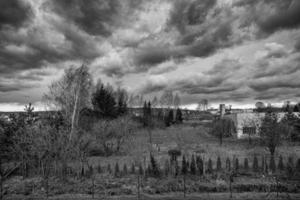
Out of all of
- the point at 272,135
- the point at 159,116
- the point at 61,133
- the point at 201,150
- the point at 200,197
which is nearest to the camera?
the point at 200,197

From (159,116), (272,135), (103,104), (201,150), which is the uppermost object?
(103,104)

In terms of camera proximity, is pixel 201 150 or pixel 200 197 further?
pixel 201 150

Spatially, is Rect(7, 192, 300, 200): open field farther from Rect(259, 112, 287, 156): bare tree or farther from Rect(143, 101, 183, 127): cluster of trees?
Rect(143, 101, 183, 127): cluster of trees

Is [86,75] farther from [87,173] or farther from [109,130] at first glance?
[87,173]

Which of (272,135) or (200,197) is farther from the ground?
(272,135)

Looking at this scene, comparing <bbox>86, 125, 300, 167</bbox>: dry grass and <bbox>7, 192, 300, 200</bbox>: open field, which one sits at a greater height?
<bbox>7, 192, 300, 200</bbox>: open field

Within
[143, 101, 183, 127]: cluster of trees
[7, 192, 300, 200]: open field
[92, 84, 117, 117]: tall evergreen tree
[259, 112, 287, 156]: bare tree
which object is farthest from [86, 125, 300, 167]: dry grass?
[143, 101, 183, 127]: cluster of trees

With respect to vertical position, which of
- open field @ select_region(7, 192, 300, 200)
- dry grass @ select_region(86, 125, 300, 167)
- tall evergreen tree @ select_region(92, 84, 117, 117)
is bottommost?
dry grass @ select_region(86, 125, 300, 167)

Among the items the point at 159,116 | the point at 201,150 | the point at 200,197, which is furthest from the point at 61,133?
the point at 159,116

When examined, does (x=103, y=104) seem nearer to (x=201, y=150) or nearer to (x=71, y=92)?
(x=71, y=92)

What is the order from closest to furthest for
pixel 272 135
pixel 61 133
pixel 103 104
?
pixel 61 133
pixel 272 135
pixel 103 104

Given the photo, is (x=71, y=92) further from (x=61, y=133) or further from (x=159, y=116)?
(x=159, y=116)

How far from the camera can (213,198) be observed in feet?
23.9

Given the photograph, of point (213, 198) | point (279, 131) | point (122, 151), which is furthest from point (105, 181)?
point (279, 131)
